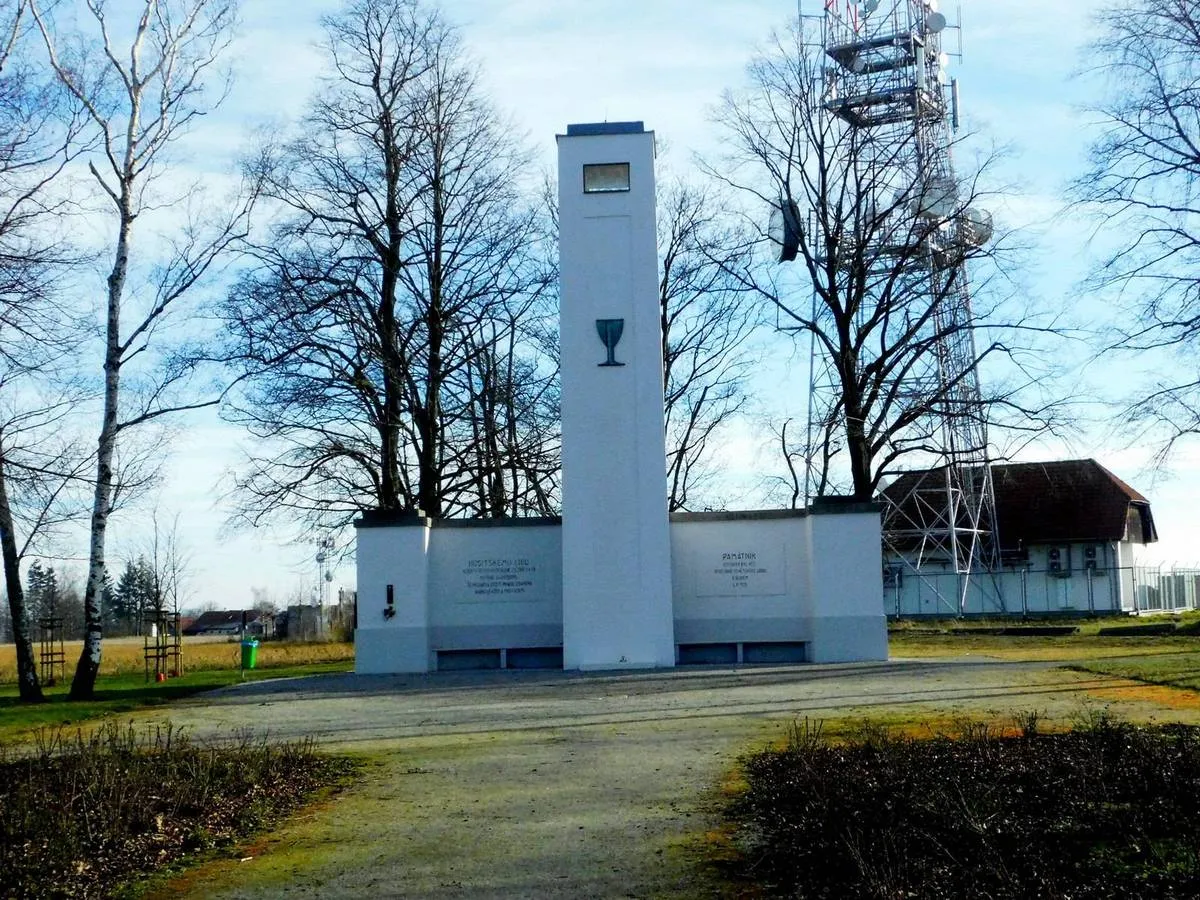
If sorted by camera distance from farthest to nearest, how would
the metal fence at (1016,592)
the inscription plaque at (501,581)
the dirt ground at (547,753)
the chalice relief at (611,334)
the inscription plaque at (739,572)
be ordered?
the metal fence at (1016,592)
the inscription plaque at (501,581)
the inscription plaque at (739,572)
the chalice relief at (611,334)
the dirt ground at (547,753)

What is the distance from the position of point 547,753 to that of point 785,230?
66.9ft

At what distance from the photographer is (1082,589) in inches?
1949

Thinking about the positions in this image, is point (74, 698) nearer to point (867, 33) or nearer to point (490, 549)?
point (490, 549)

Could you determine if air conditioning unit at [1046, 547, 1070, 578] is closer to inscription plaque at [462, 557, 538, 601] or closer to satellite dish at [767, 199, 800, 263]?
satellite dish at [767, 199, 800, 263]

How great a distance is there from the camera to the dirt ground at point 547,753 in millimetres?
7824

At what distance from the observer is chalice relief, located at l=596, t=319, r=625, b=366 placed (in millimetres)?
23328

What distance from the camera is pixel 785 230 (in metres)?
30.6

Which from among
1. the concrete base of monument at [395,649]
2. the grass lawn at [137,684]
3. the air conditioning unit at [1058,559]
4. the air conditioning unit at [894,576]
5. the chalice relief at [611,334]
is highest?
the chalice relief at [611,334]

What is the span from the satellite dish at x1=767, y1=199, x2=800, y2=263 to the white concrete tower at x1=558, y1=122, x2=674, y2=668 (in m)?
7.27

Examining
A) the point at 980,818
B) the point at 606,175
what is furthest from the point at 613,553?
the point at 980,818

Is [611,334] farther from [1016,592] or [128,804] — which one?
[1016,592]

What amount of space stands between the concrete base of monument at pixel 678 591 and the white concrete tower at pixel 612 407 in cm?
100

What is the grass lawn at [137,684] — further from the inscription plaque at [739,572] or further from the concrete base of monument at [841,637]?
the concrete base of monument at [841,637]

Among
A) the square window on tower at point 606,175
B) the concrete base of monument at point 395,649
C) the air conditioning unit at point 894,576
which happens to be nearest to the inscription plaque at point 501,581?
the concrete base of monument at point 395,649
